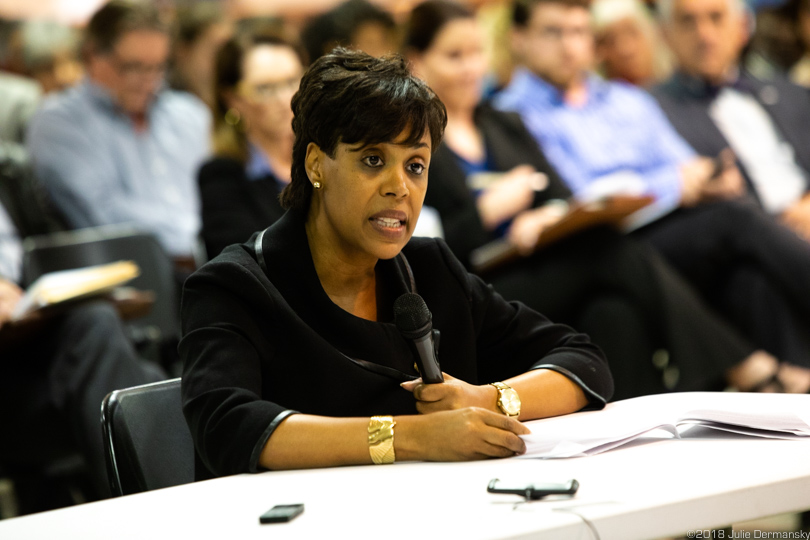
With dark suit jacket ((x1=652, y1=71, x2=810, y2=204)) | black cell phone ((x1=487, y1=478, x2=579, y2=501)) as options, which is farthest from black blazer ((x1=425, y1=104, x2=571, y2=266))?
black cell phone ((x1=487, y1=478, x2=579, y2=501))

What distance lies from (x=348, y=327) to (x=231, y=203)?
5.11 ft

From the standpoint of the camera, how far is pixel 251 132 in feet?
10.3

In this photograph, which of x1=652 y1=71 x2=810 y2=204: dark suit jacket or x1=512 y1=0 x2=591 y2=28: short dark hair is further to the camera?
x1=652 y1=71 x2=810 y2=204: dark suit jacket

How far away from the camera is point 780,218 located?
3.75 metres

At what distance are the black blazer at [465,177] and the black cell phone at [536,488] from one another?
1878 millimetres

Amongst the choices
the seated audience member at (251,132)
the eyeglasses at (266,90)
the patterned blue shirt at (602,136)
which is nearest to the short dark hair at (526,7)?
the patterned blue shirt at (602,136)

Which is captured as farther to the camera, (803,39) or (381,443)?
(803,39)

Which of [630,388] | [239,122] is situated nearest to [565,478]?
[630,388]

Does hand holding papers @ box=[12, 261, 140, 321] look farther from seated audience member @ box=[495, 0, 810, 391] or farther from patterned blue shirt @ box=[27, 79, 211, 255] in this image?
seated audience member @ box=[495, 0, 810, 391]

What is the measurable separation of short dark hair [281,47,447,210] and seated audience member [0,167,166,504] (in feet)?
4.19

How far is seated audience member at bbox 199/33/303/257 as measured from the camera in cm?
293

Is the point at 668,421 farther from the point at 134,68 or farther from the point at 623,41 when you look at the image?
the point at 623,41

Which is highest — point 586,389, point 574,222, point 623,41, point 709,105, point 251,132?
point 623,41

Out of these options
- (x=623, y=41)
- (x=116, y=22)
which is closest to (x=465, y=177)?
(x=116, y=22)
